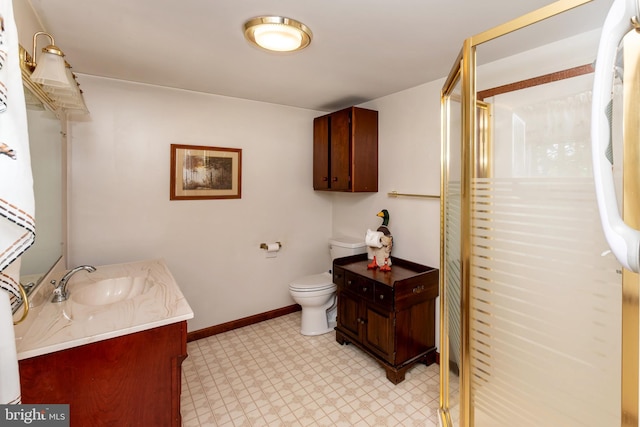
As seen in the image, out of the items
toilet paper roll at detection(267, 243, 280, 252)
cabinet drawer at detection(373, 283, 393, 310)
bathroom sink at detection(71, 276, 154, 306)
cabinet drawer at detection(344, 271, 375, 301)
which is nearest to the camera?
bathroom sink at detection(71, 276, 154, 306)

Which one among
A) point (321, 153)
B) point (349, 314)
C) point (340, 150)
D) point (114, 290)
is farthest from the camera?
point (321, 153)

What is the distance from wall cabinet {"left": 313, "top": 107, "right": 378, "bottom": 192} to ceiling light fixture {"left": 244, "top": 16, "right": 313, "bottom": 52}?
112cm

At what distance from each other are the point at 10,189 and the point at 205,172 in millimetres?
2084

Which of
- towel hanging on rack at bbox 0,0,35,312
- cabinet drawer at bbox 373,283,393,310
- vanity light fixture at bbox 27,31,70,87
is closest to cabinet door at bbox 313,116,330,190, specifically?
cabinet drawer at bbox 373,283,393,310

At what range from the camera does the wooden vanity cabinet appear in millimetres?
1145

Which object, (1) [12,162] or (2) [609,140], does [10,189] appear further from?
(2) [609,140]

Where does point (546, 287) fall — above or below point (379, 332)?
above

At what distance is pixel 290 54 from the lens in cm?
196

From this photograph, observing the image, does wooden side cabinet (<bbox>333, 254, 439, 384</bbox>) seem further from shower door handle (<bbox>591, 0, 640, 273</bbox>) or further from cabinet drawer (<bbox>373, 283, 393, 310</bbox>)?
shower door handle (<bbox>591, 0, 640, 273</bbox>)

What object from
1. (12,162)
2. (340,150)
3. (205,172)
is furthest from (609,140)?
(205,172)

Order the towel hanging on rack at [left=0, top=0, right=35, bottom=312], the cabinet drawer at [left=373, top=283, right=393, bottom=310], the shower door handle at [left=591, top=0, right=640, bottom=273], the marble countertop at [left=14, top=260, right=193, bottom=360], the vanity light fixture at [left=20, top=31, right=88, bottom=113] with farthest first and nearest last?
1. the cabinet drawer at [left=373, top=283, right=393, bottom=310]
2. the vanity light fixture at [left=20, top=31, right=88, bottom=113]
3. the marble countertop at [left=14, top=260, right=193, bottom=360]
4. the towel hanging on rack at [left=0, top=0, right=35, bottom=312]
5. the shower door handle at [left=591, top=0, right=640, bottom=273]

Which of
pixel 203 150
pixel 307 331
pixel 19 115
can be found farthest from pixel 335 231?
pixel 19 115

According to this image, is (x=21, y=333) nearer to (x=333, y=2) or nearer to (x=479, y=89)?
(x=333, y=2)

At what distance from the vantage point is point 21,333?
1169 millimetres
